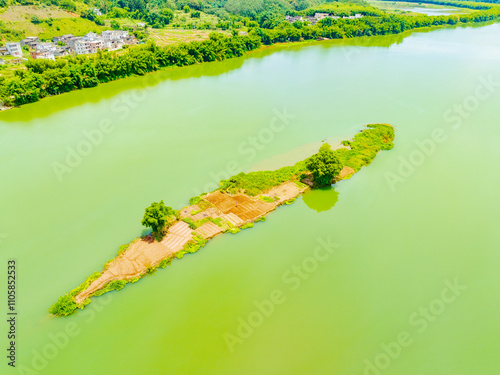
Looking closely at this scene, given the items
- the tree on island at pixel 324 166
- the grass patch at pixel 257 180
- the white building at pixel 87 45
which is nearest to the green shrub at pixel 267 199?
the grass patch at pixel 257 180

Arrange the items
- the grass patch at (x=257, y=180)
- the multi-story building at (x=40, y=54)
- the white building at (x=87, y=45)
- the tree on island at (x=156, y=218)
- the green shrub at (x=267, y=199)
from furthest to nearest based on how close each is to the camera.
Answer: the white building at (x=87, y=45) < the multi-story building at (x=40, y=54) < the grass patch at (x=257, y=180) < the green shrub at (x=267, y=199) < the tree on island at (x=156, y=218)

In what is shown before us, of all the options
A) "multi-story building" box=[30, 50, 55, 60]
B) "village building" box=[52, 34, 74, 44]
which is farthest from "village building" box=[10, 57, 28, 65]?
"village building" box=[52, 34, 74, 44]

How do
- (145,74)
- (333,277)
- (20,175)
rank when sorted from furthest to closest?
(145,74)
(20,175)
(333,277)

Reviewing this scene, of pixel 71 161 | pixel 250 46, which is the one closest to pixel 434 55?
pixel 250 46

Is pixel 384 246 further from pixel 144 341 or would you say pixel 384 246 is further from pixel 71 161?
pixel 71 161

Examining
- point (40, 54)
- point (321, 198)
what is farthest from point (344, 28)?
point (321, 198)

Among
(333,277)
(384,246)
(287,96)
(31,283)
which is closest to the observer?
(31,283)

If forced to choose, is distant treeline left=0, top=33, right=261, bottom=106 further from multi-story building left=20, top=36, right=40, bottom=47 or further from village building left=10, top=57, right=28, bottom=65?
multi-story building left=20, top=36, right=40, bottom=47

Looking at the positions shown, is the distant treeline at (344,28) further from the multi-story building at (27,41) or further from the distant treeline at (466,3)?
the distant treeline at (466,3)

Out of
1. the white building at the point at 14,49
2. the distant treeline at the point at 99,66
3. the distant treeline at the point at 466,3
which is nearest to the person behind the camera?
the distant treeline at the point at 99,66
